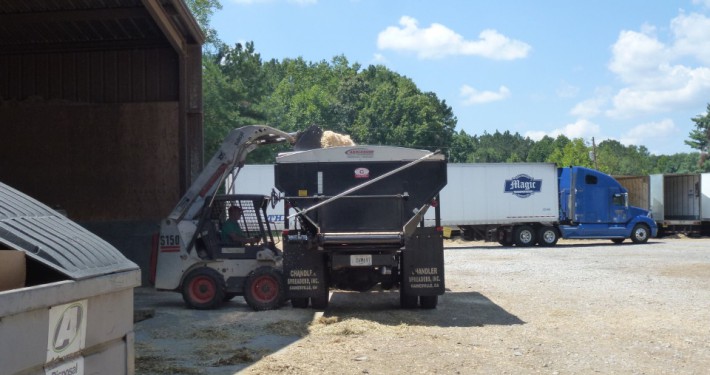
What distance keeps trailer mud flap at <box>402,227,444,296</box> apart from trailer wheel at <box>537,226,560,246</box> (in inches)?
829

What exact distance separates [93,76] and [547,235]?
68.4 ft

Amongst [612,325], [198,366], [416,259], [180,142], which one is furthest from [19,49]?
[612,325]

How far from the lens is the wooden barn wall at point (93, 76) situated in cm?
1789

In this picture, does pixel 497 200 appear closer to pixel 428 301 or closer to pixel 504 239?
pixel 504 239

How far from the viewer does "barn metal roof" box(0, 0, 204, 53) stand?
630 inches

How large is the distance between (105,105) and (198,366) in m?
11.0

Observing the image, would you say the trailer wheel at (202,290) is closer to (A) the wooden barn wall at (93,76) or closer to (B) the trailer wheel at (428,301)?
(B) the trailer wheel at (428,301)

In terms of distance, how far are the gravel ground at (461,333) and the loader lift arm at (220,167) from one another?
5.69 feet

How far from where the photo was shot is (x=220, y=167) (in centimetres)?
1367

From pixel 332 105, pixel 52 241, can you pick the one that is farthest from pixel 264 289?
pixel 332 105

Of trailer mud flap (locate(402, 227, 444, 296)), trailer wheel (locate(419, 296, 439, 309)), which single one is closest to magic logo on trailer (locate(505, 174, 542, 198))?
trailer wheel (locate(419, 296, 439, 309))

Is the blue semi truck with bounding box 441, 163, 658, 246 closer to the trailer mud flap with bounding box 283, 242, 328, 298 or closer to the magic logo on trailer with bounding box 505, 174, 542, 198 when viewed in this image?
the magic logo on trailer with bounding box 505, 174, 542, 198

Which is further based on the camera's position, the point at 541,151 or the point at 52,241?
the point at 541,151

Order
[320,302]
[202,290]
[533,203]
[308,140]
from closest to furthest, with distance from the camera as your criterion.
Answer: [320,302]
[202,290]
[308,140]
[533,203]
